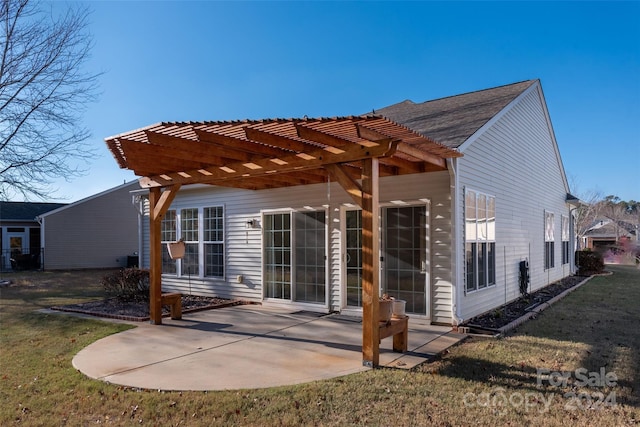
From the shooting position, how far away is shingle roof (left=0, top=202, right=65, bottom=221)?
23.0 m

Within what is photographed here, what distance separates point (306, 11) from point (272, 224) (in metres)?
5.41

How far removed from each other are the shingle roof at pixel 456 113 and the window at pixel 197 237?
503 cm

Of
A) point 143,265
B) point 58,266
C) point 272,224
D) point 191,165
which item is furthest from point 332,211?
point 58,266

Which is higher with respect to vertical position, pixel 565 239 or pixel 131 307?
pixel 565 239

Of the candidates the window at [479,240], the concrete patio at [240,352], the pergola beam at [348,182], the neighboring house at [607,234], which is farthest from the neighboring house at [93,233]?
the neighboring house at [607,234]

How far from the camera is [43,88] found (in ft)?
48.8

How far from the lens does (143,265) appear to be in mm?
12297

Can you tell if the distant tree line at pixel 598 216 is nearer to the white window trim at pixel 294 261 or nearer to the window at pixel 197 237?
the white window trim at pixel 294 261

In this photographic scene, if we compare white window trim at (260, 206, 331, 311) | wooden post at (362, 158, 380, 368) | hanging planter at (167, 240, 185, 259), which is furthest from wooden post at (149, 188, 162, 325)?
wooden post at (362, 158, 380, 368)

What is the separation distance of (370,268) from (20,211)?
26116mm

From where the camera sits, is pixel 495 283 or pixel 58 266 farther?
pixel 58 266

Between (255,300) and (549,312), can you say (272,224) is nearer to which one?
(255,300)

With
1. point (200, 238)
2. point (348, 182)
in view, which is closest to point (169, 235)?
point (200, 238)

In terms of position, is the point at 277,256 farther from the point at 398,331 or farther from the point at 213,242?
the point at 398,331
